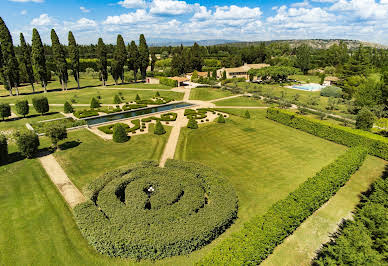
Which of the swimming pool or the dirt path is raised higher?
the swimming pool

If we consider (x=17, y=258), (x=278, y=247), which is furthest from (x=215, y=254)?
(x=17, y=258)

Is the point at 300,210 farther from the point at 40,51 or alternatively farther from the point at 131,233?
the point at 40,51

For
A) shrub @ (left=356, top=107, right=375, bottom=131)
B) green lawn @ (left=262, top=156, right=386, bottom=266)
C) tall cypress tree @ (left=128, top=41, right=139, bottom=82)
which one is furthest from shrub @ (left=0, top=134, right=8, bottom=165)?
tall cypress tree @ (left=128, top=41, right=139, bottom=82)

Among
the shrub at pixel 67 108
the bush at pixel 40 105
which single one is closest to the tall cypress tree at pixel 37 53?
the bush at pixel 40 105

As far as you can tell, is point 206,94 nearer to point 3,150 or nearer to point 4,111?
point 4,111

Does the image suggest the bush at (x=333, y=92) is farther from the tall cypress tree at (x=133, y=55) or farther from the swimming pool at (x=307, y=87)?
the tall cypress tree at (x=133, y=55)

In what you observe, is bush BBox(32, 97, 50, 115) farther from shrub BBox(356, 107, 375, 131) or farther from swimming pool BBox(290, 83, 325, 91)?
swimming pool BBox(290, 83, 325, 91)
